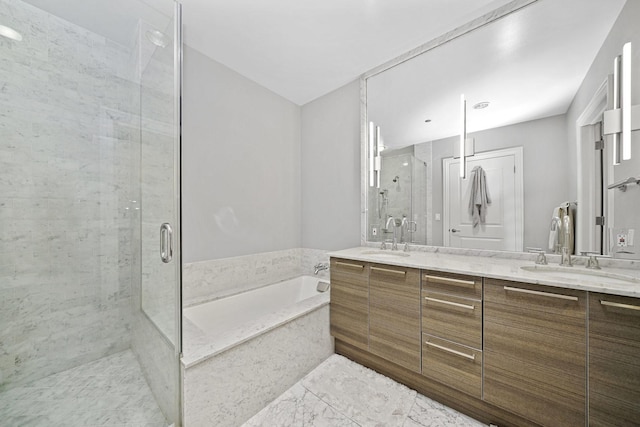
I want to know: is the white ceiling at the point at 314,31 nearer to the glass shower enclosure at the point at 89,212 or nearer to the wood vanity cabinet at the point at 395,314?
the glass shower enclosure at the point at 89,212

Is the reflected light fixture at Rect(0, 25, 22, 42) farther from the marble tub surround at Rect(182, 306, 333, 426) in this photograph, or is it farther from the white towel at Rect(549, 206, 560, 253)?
the white towel at Rect(549, 206, 560, 253)

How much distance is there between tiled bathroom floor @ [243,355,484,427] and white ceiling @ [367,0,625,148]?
1912 mm

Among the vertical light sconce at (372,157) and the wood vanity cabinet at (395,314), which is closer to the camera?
the wood vanity cabinet at (395,314)

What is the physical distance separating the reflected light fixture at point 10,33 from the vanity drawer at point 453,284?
2.90 m

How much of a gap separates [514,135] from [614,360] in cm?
131

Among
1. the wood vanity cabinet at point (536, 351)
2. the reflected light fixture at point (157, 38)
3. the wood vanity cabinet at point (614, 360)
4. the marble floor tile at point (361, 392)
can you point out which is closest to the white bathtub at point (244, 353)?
the marble floor tile at point (361, 392)

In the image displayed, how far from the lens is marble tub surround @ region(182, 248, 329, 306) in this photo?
1.94m

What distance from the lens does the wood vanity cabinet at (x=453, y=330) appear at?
1271 mm

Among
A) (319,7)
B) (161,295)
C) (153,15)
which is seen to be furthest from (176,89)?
(161,295)

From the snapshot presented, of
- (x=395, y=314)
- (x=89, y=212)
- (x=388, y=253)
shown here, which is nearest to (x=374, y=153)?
(x=388, y=253)

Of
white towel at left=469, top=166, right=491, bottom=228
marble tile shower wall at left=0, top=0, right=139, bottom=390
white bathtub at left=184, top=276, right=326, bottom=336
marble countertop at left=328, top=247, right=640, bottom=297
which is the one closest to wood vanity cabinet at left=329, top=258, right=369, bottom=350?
marble countertop at left=328, top=247, right=640, bottom=297

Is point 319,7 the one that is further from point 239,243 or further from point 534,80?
point 239,243

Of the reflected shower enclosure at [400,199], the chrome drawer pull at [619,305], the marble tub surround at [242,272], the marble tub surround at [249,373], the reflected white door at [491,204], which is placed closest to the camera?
the chrome drawer pull at [619,305]

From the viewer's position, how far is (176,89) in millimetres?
1332
